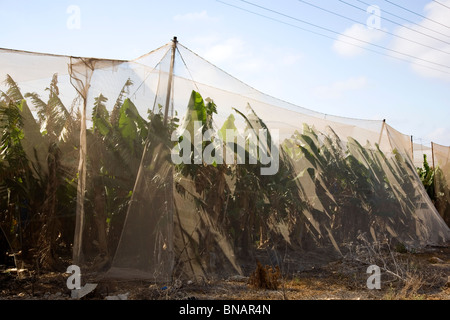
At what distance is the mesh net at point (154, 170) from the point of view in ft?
16.4

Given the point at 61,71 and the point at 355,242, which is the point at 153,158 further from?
the point at 355,242

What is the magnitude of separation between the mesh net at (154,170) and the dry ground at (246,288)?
187 mm

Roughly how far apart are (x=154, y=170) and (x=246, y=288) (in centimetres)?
173

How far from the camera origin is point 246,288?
507 centimetres

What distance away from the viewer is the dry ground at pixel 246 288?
4.64 m

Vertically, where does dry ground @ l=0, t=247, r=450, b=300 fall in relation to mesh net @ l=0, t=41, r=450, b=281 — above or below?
below

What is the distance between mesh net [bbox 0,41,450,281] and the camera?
16.4ft

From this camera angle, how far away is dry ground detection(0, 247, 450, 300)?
4.64 meters

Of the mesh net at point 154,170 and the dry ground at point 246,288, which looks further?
the mesh net at point 154,170

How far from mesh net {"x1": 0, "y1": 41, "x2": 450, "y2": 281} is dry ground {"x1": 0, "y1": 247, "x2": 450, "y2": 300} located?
0.61 ft

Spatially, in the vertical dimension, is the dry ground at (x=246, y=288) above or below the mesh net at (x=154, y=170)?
below

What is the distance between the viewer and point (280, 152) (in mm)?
6531

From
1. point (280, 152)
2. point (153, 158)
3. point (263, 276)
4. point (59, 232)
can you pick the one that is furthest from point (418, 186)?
point (59, 232)

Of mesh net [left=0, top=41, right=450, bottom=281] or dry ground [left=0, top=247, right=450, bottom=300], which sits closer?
dry ground [left=0, top=247, right=450, bottom=300]
